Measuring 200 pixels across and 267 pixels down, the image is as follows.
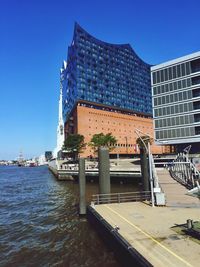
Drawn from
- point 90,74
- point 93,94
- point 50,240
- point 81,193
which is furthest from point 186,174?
point 90,74

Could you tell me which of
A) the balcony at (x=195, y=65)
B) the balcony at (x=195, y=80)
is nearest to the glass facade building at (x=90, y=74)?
the balcony at (x=195, y=65)

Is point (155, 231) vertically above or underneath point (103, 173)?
underneath

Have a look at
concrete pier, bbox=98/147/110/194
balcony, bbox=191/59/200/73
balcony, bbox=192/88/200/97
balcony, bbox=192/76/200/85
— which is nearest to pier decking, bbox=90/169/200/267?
concrete pier, bbox=98/147/110/194

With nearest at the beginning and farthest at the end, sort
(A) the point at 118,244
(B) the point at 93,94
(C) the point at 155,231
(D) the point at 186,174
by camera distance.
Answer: (C) the point at 155,231 → (A) the point at 118,244 → (D) the point at 186,174 → (B) the point at 93,94

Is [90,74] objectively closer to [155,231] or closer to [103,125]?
[103,125]

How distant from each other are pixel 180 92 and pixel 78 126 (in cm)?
8627

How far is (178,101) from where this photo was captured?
3226 inches

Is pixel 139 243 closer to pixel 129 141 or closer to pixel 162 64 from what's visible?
pixel 162 64

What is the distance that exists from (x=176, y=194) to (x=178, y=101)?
189ft

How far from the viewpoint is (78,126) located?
16050 centimetres

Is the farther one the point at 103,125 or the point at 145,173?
the point at 103,125

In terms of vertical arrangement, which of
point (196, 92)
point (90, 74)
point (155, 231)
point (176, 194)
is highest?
point (90, 74)

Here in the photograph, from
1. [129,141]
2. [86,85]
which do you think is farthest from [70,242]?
[129,141]

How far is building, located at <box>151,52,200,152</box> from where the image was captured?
78688mm
